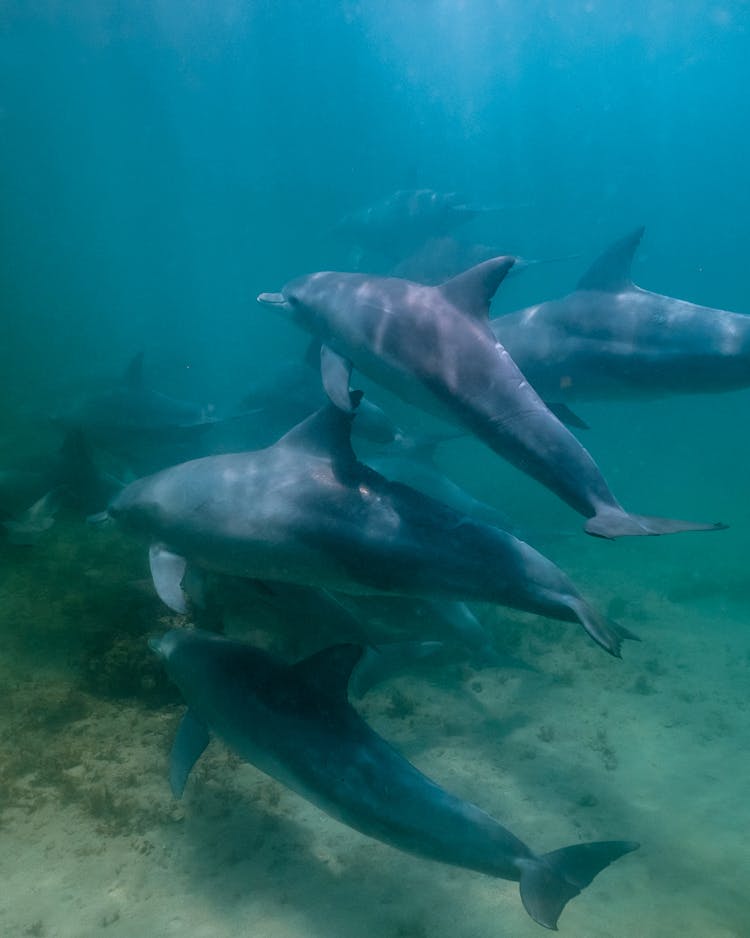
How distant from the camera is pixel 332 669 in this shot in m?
4.72

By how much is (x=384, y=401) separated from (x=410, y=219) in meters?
8.26

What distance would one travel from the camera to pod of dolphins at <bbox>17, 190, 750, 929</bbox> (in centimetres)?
433

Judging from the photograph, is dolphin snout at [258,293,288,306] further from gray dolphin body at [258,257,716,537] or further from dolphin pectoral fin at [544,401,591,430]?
dolphin pectoral fin at [544,401,591,430]

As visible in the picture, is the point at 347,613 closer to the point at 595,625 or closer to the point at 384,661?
the point at 384,661

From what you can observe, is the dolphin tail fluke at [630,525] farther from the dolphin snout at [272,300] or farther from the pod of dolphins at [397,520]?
the dolphin snout at [272,300]

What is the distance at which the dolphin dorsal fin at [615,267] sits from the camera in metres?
7.07

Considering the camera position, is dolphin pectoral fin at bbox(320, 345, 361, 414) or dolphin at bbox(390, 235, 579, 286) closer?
dolphin pectoral fin at bbox(320, 345, 361, 414)

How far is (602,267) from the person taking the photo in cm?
712

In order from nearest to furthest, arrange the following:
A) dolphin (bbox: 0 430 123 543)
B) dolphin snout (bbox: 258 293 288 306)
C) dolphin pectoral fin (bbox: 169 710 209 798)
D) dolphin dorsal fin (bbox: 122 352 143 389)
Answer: dolphin pectoral fin (bbox: 169 710 209 798) → dolphin snout (bbox: 258 293 288 306) → dolphin (bbox: 0 430 123 543) → dolphin dorsal fin (bbox: 122 352 143 389)

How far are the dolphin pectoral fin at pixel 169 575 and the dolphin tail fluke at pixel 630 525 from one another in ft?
11.7

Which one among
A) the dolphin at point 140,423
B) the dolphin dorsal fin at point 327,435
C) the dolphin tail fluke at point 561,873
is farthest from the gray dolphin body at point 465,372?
the dolphin at point 140,423

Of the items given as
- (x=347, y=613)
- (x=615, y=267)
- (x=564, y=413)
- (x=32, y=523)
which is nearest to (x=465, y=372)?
(x=564, y=413)

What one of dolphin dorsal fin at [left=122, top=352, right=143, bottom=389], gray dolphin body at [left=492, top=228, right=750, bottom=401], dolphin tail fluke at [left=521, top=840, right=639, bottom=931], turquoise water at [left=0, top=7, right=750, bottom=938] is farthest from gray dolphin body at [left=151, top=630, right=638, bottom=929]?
dolphin dorsal fin at [left=122, top=352, right=143, bottom=389]

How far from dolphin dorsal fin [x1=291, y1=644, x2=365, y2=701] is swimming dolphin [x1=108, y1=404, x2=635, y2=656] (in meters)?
0.59
